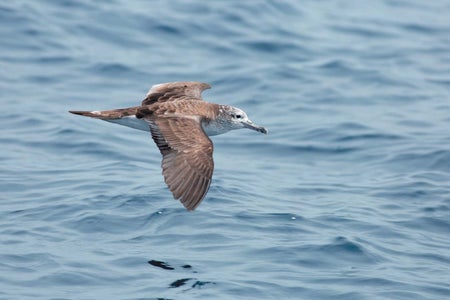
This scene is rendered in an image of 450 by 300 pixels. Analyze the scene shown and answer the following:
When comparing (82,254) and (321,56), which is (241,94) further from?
(82,254)

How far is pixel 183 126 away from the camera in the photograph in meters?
9.70

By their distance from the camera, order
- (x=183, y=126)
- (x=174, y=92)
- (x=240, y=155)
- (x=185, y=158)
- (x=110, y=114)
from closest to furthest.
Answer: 1. (x=185, y=158)
2. (x=183, y=126)
3. (x=110, y=114)
4. (x=174, y=92)
5. (x=240, y=155)

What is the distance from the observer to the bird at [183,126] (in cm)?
904

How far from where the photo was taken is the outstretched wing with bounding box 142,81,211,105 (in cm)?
1100

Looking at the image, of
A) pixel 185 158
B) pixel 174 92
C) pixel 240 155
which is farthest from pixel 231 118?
pixel 240 155

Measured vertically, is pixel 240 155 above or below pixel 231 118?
below

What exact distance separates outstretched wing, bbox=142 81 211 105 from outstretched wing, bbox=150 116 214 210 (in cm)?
116

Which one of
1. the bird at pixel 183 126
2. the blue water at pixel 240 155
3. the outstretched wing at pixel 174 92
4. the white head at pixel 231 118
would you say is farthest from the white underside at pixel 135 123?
the blue water at pixel 240 155

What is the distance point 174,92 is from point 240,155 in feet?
7.22

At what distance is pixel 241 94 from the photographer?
608 inches

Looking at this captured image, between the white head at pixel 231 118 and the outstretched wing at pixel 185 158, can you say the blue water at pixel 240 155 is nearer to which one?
the outstretched wing at pixel 185 158

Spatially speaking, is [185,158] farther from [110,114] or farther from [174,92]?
[174,92]

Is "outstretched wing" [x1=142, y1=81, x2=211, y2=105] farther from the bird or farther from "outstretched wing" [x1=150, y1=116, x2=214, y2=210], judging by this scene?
"outstretched wing" [x1=150, y1=116, x2=214, y2=210]

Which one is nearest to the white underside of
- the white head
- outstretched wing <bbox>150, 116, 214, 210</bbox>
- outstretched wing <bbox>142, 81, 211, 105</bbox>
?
the white head
